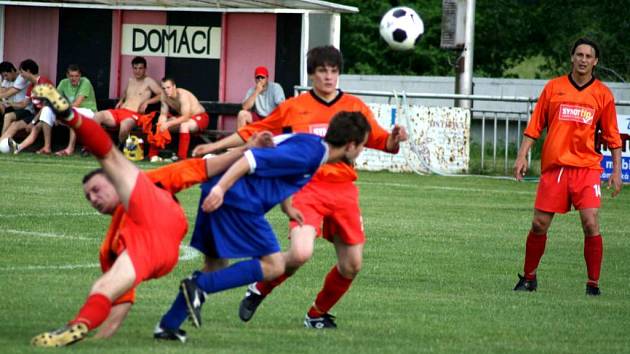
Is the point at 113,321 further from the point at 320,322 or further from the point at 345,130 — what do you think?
the point at 345,130

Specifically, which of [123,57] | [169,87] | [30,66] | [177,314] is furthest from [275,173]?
[123,57]

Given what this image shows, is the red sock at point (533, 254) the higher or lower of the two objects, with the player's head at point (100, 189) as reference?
lower

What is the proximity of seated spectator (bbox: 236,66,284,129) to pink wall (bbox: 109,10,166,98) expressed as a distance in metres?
2.86

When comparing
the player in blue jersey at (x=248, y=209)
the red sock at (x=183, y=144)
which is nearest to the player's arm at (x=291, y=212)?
the player in blue jersey at (x=248, y=209)

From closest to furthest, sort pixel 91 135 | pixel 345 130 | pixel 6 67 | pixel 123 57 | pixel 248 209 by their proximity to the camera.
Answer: pixel 91 135
pixel 248 209
pixel 345 130
pixel 6 67
pixel 123 57

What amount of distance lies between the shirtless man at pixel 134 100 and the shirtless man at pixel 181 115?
15.9 inches

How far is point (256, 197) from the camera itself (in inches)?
290

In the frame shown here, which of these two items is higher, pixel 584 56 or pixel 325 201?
pixel 584 56

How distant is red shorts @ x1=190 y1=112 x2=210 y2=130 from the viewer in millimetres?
22508

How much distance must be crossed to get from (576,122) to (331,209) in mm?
3094

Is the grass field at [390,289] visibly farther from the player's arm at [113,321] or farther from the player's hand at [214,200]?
the player's hand at [214,200]

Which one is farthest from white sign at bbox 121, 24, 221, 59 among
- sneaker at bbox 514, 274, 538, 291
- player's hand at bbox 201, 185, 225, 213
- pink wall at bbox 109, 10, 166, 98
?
player's hand at bbox 201, 185, 225, 213

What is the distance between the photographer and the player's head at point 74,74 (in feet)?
75.4

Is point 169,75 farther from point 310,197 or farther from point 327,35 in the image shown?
point 310,197
